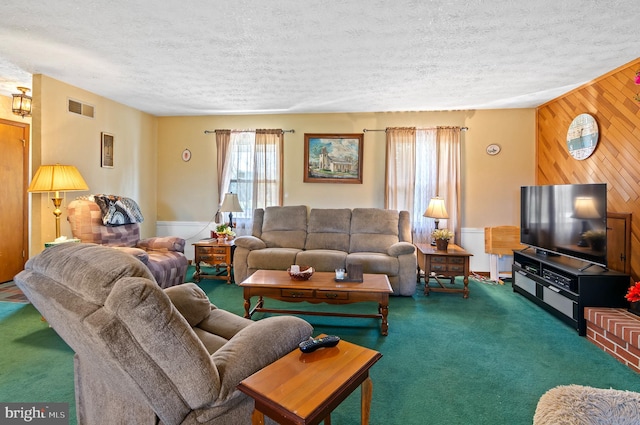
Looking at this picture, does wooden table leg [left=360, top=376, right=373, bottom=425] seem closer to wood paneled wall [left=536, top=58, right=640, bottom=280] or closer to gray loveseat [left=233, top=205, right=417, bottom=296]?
gray loveseat [left=233, top=205, right=417, bottom=296]

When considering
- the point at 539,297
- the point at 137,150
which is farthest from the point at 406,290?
the point at 137,150

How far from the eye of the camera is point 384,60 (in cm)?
296

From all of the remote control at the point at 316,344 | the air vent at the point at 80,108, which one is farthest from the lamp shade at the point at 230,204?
the remote control at the point at 316,344

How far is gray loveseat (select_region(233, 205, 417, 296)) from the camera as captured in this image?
376 cm

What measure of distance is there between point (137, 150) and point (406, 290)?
442 centimetres

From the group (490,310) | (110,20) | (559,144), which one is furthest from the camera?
(559,144)

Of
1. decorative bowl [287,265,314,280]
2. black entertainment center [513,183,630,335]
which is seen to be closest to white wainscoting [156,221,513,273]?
black entertainment center [513,183,630,335]

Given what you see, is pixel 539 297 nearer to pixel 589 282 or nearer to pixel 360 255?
pixel 589 282

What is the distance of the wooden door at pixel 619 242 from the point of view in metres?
2.93

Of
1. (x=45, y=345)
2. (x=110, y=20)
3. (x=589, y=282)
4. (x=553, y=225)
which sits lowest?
(x=45, y=345)

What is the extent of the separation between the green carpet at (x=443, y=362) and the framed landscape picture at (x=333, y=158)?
83.9 inches

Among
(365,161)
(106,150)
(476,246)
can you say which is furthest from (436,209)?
(106,150)

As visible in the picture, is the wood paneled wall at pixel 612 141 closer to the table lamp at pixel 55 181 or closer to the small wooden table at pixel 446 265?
the small wooden table at pixel 446 265

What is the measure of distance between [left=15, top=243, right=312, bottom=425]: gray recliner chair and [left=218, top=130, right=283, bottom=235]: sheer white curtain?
3713 millimetres
